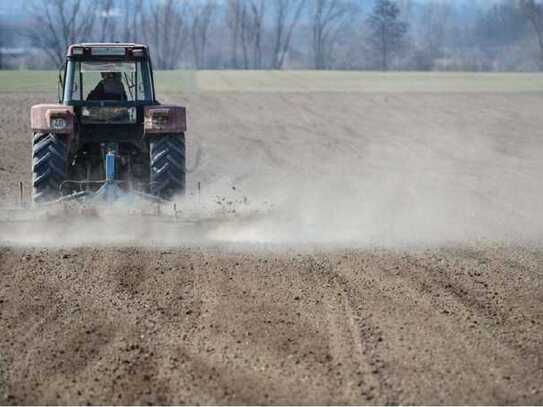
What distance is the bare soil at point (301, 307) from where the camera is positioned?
5.80m

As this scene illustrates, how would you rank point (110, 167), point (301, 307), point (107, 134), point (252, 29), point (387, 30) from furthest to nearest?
1. point (252, 29)
2. point (387, 30)
3. point (107, 134)
4. point (110, 167)
5. point (301, 307)

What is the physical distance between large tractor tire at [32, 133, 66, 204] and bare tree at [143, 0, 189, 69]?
79.1 metres

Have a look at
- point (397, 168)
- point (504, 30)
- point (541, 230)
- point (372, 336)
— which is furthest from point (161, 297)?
point (504, 30)

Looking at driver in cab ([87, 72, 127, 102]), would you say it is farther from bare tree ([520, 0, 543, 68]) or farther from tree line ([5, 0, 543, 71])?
tree line ([5, 0, 543, 71])

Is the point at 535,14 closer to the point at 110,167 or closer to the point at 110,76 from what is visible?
the point at 110,76

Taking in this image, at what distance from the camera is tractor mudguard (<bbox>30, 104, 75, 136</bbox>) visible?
434 inches

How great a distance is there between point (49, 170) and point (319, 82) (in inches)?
1424

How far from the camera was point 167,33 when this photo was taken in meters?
92.7

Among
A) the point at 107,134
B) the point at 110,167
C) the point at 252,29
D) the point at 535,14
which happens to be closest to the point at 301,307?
the point at 110,167

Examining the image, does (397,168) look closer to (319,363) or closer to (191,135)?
(191,135)

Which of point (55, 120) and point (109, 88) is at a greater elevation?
point (109, 88)

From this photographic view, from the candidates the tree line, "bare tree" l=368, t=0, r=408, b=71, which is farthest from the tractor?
"bare tree" l=368, t=0, r=408, b=71

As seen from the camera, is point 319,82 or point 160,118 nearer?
point 160,118

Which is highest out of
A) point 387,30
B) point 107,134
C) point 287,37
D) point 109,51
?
point 387,30
